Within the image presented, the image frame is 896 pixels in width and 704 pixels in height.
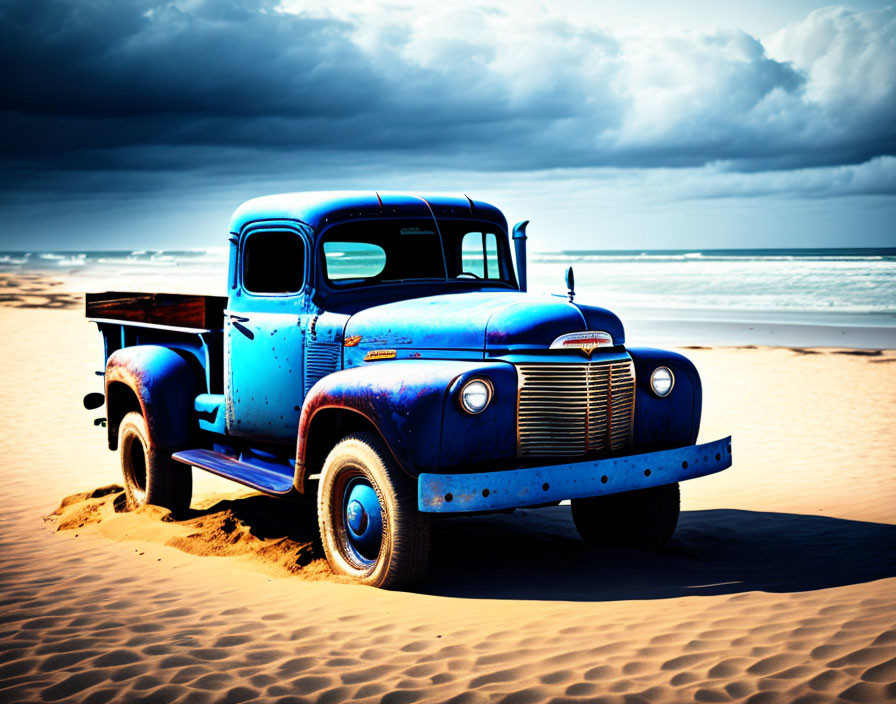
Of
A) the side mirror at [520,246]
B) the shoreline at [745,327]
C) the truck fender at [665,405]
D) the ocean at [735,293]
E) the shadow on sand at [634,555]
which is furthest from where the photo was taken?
the ocean at [735,293]

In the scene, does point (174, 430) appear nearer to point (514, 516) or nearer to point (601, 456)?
point (514, 516)

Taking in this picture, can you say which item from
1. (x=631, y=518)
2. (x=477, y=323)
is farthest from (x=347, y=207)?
(x=631, y=518)

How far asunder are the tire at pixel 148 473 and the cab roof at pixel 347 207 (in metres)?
1.75

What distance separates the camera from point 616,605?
4.70 meters

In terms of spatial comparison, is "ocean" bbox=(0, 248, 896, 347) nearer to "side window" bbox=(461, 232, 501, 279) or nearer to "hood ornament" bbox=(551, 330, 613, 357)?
"side window" bbox=(461, 232, 501, 279)

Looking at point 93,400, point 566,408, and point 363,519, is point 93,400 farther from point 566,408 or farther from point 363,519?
point 566,408

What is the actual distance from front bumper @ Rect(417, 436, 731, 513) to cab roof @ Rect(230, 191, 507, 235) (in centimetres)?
213

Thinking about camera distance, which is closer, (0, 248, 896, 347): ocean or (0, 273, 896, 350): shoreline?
→ (0, 273, 896, 350): shoreline

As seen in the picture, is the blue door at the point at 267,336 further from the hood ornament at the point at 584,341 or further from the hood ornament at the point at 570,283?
the hood ornament at the point at 584,341

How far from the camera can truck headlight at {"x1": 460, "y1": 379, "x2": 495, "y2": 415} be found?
4.57 metres

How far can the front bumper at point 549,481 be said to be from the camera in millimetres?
4438

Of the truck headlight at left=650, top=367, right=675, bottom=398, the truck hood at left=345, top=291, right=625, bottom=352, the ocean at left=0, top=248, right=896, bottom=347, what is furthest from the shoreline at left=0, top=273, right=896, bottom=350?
the truck hood at left=345, top=291, right=625, bottom=352

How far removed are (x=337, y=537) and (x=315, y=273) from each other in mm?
1621

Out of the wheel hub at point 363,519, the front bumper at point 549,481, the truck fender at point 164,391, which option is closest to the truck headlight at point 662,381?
the front bumper at point 549,481
